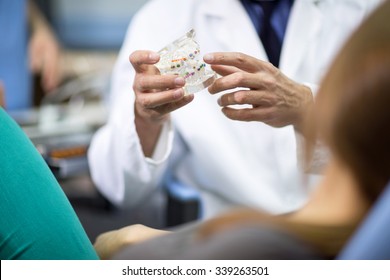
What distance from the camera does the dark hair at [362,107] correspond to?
24.7 inches

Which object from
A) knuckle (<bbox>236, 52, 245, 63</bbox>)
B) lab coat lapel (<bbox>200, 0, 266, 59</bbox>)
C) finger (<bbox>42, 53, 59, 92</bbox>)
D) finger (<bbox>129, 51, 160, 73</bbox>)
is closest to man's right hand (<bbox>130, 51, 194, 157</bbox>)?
finger (<bbox>129, 51, 160, 73</bbox>)

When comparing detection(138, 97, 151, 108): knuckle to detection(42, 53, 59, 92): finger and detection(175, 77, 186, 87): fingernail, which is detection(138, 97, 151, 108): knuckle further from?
detection(42, 53, 59, 92): finger

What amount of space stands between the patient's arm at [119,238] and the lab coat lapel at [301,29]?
54cm

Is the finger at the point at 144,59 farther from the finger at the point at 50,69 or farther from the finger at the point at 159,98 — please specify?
the finger at the point at 50,69

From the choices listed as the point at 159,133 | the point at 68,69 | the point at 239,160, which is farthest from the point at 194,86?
the point at 68,69

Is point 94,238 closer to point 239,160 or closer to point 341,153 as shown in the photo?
point 239,160

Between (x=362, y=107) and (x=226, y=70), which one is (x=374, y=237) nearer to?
(x=362, y=107)

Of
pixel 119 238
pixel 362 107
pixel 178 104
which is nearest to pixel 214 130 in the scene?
pixel 178 104

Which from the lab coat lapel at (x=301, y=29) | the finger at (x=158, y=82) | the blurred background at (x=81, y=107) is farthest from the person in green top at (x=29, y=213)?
the lab coat lapel at (x=301, y=29)

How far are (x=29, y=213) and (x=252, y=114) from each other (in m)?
0.43

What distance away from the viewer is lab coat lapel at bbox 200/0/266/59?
136 centimetres

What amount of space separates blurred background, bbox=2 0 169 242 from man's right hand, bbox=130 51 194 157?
0.23 m

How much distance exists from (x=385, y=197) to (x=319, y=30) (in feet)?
2.76

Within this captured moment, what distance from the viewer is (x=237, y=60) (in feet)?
3.62
